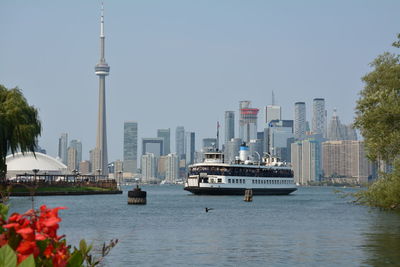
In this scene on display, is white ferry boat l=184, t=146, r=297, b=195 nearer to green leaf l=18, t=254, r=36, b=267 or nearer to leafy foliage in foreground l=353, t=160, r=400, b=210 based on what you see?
leafy foliage in foreground l=353, t=160, r=400, b=210

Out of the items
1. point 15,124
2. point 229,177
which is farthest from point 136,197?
point 229,177

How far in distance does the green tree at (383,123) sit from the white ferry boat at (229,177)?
186 ft

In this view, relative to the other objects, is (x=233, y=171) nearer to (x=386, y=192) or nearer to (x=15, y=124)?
(x=15, y=124)

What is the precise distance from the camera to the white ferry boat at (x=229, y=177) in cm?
11262

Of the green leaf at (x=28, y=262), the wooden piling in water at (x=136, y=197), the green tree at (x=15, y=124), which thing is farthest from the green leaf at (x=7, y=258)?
the wooden piling in water at (x=136, y=197)

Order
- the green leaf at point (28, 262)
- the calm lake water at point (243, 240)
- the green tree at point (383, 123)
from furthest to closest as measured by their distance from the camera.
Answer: the green tree at point (383, 123)
the calm lake water at point (243, 240)
the green leaf at point (28, 262)

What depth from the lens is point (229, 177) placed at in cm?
11338

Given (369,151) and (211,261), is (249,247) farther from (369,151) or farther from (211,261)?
(369,151)

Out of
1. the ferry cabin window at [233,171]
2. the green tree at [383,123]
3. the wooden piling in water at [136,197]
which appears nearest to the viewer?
the green tree at [383,123]

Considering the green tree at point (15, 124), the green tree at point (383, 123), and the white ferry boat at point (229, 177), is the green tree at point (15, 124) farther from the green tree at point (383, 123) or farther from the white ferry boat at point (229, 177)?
the white ferry boat at point (229, 177)

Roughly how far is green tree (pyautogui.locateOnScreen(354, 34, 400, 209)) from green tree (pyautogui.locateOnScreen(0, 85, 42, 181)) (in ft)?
102

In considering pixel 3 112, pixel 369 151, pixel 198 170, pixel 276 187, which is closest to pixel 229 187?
pixel 198 170

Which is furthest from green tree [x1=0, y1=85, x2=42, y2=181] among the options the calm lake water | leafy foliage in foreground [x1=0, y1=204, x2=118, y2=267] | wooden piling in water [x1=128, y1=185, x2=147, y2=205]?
leafy foliage in foreground [x1=0, y1=204, x2=118, y2=267]

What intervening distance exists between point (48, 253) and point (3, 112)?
61.7 m
